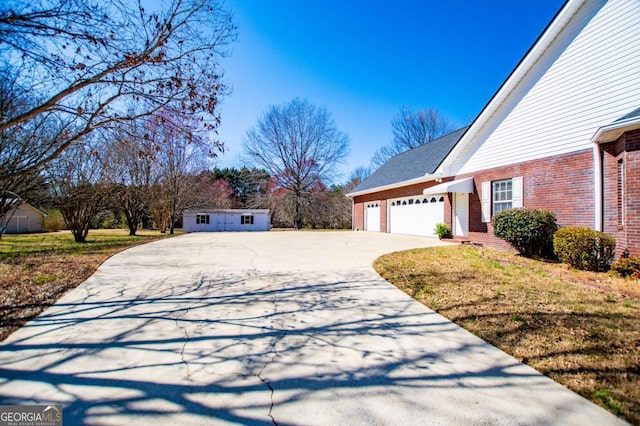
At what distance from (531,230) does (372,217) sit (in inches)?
514

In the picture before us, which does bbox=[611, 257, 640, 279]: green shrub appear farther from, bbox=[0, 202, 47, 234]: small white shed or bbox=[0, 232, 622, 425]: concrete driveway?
bbox=[0, 202, 47, 234]: small white shed

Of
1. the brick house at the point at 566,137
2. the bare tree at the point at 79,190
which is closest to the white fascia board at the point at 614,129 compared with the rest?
the brick house at the point at 566,137

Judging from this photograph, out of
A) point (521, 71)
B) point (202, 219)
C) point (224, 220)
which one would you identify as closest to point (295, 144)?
point (224, 220)

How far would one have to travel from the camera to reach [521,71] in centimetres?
1011

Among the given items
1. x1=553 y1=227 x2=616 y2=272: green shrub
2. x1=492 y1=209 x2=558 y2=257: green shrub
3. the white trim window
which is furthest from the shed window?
x1=553 y1=227 x2=616 y2=272: green shrub

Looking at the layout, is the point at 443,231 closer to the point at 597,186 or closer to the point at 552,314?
the point at 597,186

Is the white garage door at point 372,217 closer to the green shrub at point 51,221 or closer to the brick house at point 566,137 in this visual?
the brick house at point 566,137

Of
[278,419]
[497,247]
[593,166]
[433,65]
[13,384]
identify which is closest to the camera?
[278,419]

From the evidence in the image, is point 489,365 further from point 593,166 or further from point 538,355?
point 593,166

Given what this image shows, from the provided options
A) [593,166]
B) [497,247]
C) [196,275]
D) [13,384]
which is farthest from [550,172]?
[13,384]

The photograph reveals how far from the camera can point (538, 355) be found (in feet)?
10.1

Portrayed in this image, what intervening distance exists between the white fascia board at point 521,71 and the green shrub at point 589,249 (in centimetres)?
570

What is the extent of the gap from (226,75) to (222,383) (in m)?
5.51

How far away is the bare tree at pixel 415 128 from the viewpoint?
35.6 meters
